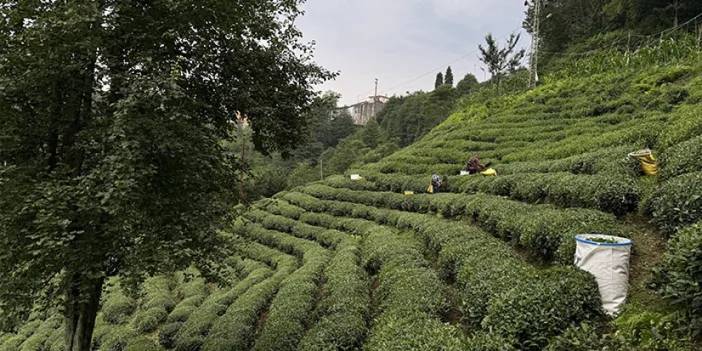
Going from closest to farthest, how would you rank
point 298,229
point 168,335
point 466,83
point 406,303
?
point 406,303
point 168,335
point 298,229
point 466,83

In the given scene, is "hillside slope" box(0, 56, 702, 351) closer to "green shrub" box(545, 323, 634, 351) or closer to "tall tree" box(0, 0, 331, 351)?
"green shrub" box(545, 323, 634, 351)

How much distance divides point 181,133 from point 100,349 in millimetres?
9077

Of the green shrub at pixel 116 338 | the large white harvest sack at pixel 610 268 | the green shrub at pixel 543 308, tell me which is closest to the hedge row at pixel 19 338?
the green shrub at pixel 116 338

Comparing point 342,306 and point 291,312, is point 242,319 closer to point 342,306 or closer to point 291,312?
point 291,312

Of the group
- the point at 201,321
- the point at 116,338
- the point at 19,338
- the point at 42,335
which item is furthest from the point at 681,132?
the point at 19,338

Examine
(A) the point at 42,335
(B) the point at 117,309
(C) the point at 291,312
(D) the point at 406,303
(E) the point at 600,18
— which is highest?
(E) the point at 600,18

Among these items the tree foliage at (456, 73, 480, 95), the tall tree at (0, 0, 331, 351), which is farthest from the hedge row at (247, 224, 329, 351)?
the tree foliage at (456, 73, 480, 95)

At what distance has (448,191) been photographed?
16.9 metres

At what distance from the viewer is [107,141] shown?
623 centimetres

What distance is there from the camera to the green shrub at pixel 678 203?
209 inches

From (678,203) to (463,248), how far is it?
367cm

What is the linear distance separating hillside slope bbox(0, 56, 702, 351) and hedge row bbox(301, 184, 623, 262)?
0.11 ft

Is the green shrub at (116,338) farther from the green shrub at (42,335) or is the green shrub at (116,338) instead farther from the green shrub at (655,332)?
the green shrub at (655,332)

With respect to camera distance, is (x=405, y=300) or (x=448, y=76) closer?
(x=405, y=300)
